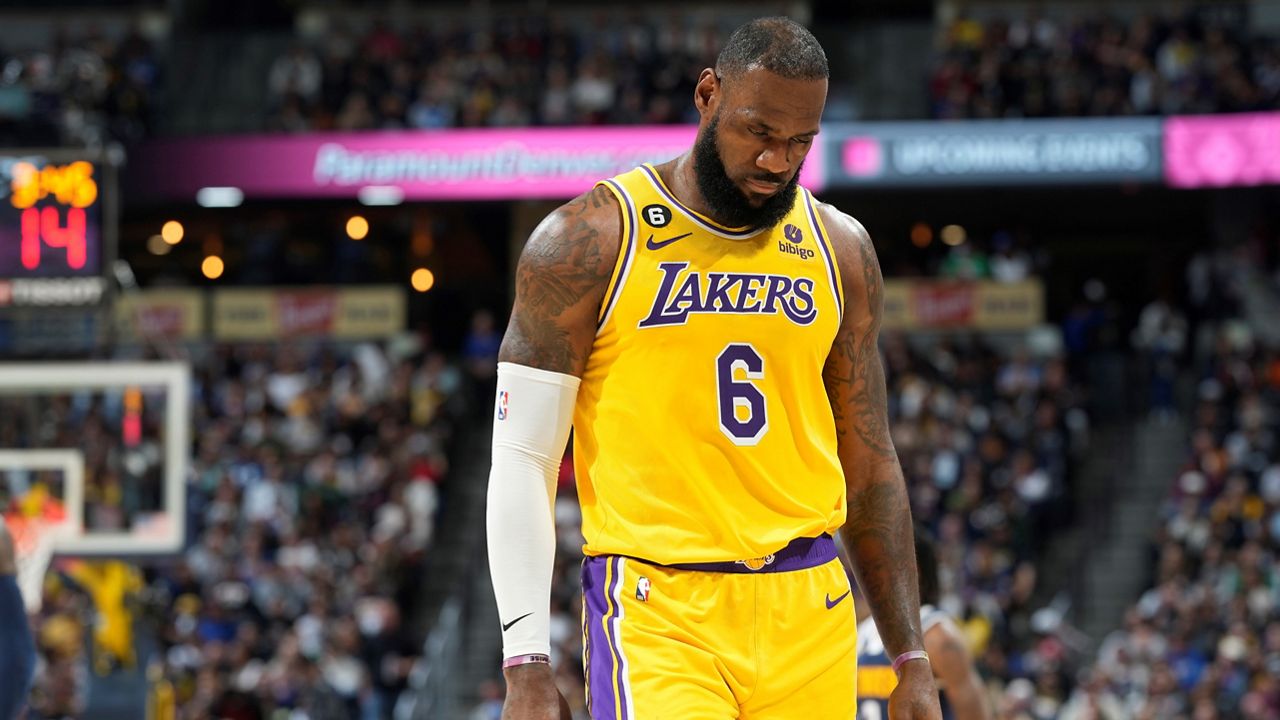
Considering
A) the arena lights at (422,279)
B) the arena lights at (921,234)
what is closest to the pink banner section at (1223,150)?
the arena lights at (921,234)

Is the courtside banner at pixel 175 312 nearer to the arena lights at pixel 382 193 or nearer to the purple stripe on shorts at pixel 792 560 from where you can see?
the arena lights at pixel 382 193

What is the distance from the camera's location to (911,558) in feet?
14.1

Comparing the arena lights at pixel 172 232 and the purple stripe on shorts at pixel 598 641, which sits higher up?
the purple stripe on shorts at pixel 598 641

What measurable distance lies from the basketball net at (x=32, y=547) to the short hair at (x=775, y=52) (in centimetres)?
900

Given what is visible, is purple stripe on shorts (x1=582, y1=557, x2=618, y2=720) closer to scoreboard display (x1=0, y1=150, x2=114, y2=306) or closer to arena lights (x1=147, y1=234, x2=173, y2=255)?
scoreboard display (x1=0, y1=150, x2=114, y2=306)

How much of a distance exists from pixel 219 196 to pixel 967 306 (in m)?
10.1

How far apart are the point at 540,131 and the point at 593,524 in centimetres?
1932

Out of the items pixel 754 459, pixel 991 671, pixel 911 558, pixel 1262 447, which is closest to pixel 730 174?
pixel 754 459

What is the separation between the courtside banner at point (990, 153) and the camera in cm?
2264

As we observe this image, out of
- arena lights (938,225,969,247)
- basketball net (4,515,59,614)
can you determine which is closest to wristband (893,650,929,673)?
basketball net (4,515,59,614)

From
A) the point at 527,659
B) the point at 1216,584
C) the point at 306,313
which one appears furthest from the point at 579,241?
the point at 306,313

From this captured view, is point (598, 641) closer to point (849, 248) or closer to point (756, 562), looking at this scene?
point (756, 562)

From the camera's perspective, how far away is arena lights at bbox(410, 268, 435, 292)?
25.8m

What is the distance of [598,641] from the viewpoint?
13.1ft
